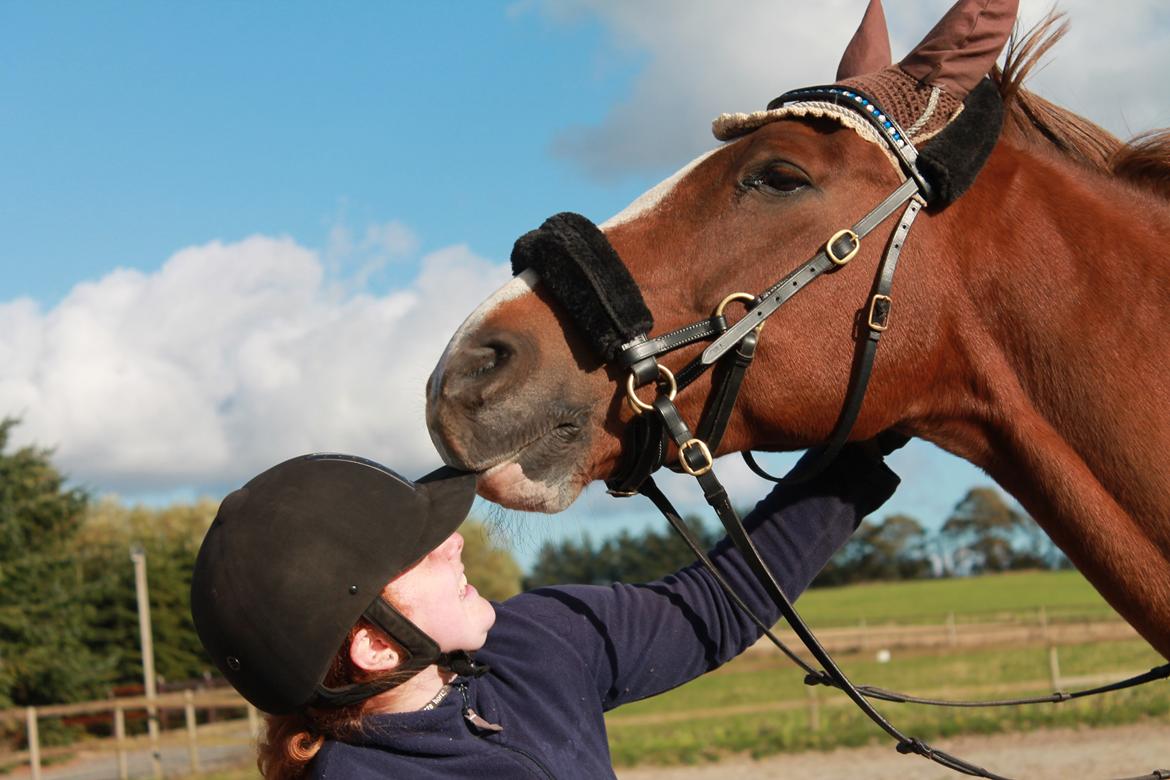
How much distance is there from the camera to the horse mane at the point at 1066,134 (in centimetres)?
260

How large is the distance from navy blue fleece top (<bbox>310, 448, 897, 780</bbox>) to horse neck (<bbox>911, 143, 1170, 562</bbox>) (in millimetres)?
424

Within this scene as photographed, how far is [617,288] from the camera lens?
2.32 metres

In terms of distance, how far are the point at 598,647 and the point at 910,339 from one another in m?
1.09

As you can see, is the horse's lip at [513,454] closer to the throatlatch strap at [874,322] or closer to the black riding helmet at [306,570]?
the black riding helmet at [306,570]

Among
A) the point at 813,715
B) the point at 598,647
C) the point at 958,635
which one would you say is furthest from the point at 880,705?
the point at 598,647

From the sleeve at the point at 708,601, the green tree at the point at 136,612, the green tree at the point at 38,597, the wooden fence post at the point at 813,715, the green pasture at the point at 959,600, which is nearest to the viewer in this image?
the sleeve at the point at 708,601

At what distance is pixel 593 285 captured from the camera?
2301mm

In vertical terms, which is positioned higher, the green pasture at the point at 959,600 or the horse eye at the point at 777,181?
the horse eye at the point at 777,181

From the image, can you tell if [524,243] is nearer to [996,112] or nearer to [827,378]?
[827,378]

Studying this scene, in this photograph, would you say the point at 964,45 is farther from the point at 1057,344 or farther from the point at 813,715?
the point at 813,715

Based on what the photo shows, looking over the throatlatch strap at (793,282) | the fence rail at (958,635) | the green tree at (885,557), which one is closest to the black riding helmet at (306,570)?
the throatlatch strap at (793,282)

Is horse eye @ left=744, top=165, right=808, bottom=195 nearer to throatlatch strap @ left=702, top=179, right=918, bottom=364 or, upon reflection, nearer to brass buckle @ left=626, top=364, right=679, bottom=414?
throatlatch strap @ left=702, top=179, right=918, bottom=364

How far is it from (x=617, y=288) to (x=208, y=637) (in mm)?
1163

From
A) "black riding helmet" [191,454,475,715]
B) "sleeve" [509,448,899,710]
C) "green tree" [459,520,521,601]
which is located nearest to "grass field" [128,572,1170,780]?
"sleeve" [509,448,899,710]
